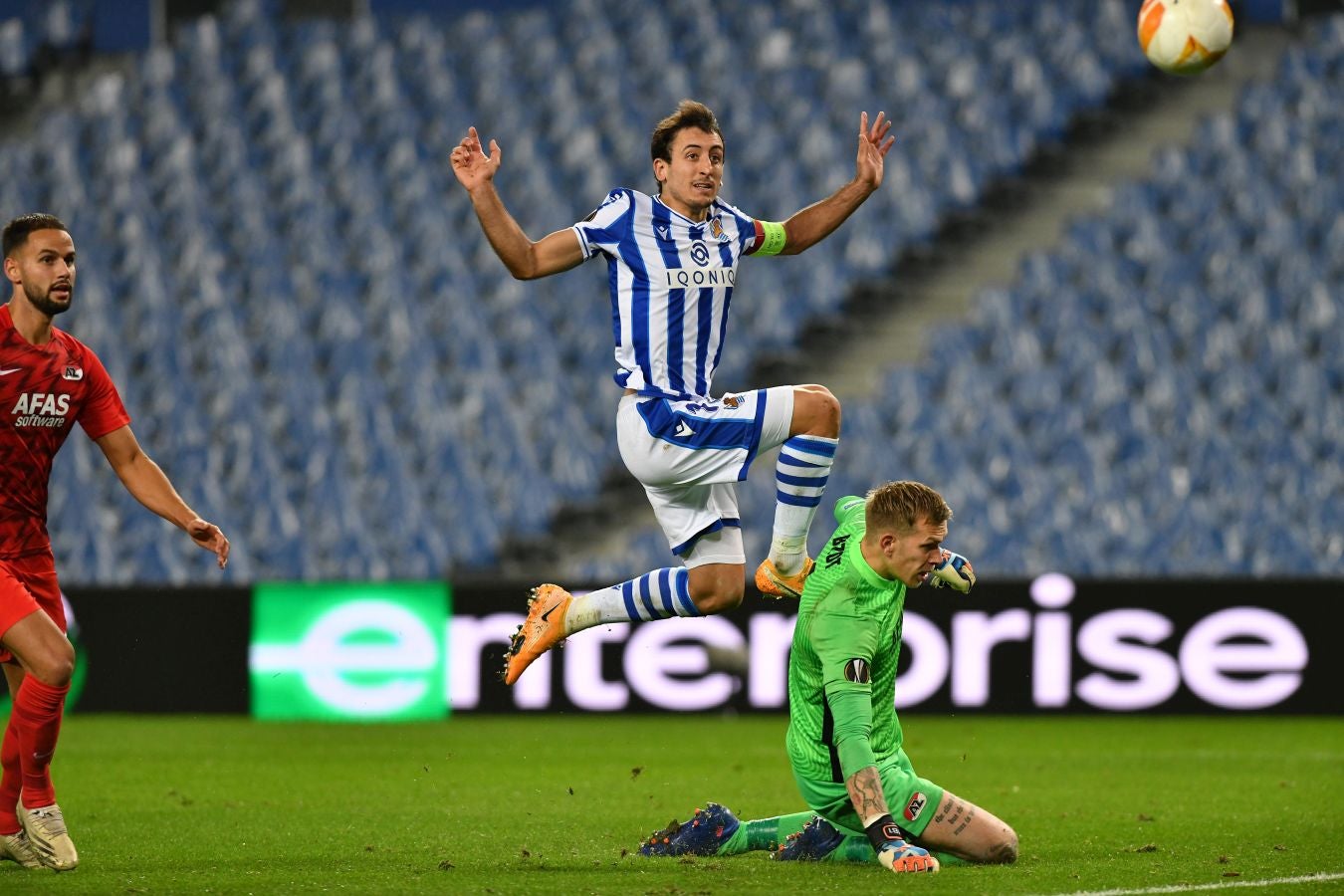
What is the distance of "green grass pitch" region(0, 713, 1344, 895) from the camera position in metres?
5.41

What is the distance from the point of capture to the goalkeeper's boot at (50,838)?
557 centimetres

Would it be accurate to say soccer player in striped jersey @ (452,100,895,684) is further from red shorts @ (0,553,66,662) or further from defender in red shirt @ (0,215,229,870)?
red shorts @ (0,553,66,662)

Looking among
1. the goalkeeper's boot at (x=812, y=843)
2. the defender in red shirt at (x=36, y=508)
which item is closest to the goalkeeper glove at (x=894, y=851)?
the goalkeeper's boot at (x=812, y=843)

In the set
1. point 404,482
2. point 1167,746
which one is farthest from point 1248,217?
point 404,482

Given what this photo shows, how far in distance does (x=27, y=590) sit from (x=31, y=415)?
563 millimetres

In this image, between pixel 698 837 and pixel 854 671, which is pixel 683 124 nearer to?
pixel 854 671

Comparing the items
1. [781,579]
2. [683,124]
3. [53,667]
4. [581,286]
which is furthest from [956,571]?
[581,286]

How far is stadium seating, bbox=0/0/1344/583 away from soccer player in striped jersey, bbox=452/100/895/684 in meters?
6.61

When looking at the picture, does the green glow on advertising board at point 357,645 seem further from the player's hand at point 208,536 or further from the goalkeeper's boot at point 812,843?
the goalkeeper's boot at point 812,843

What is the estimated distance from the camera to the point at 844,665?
18.0 ft

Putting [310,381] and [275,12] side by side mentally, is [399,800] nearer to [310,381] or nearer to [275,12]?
[310,381]

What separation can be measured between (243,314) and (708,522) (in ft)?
30.8

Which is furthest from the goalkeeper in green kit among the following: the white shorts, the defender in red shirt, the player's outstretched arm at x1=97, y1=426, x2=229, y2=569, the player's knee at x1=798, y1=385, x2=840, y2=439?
the defender in red shirt

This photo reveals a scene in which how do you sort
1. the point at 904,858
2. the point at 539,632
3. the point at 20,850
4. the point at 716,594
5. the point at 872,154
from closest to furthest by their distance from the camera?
the point at 904,858
the point at 20,850
the point at 716,594
the point at 539,632
the point at 872,154
